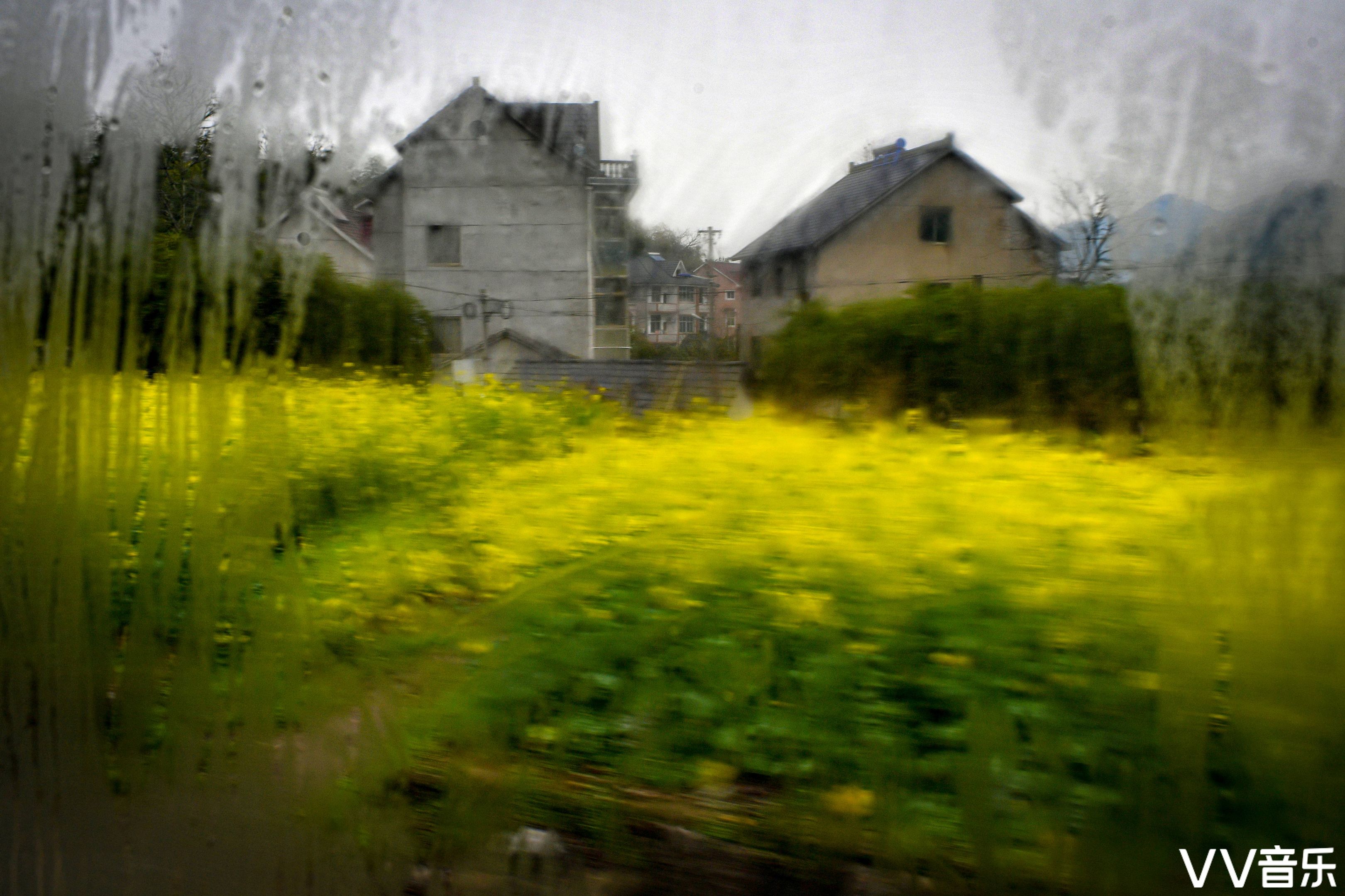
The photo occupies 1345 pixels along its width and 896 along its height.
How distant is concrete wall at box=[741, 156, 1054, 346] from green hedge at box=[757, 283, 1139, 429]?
0.05 m

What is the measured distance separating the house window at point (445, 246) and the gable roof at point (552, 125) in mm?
314

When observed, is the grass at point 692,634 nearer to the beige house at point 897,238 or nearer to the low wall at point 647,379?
the low wall at point 647,379

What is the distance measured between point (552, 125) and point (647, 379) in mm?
1035

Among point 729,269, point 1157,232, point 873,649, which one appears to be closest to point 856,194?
point 729,269

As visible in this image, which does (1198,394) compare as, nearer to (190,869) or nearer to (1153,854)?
(1153,854)

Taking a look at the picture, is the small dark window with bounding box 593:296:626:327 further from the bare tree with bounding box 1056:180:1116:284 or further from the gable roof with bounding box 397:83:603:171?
the bare tree with bounding box 1056:180:1116:284

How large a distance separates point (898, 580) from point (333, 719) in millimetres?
1698

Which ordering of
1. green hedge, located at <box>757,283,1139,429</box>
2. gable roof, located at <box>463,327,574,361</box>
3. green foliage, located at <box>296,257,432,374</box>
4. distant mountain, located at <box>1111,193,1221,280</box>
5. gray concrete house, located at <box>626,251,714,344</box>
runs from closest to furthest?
distant mountain, located at <box>1111,193,1221,280</box> < green hedge, located at <box>757,283,1139,429</box> < green foliage, located at <box>296,257,432,374</box> < gray concrete house, located at <box>626,251,714,344</box> < gable roof, located at <box>463,327,574,361</box>

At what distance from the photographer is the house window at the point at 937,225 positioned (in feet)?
9.86

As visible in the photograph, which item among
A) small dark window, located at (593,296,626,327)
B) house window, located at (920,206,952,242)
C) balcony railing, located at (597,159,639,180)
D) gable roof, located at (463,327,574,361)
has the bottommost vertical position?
gable roof, located at (463,327,574,361)

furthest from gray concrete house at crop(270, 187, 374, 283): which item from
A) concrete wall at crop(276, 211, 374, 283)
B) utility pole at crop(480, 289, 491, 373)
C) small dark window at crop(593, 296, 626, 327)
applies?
small dark window at crop(593, 296, 626, 327)

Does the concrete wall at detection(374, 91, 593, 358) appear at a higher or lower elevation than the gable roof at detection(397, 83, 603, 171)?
lower

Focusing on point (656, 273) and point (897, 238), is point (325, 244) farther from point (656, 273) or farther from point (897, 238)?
point (897, 238)

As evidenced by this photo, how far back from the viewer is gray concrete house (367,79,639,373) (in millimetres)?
3375
